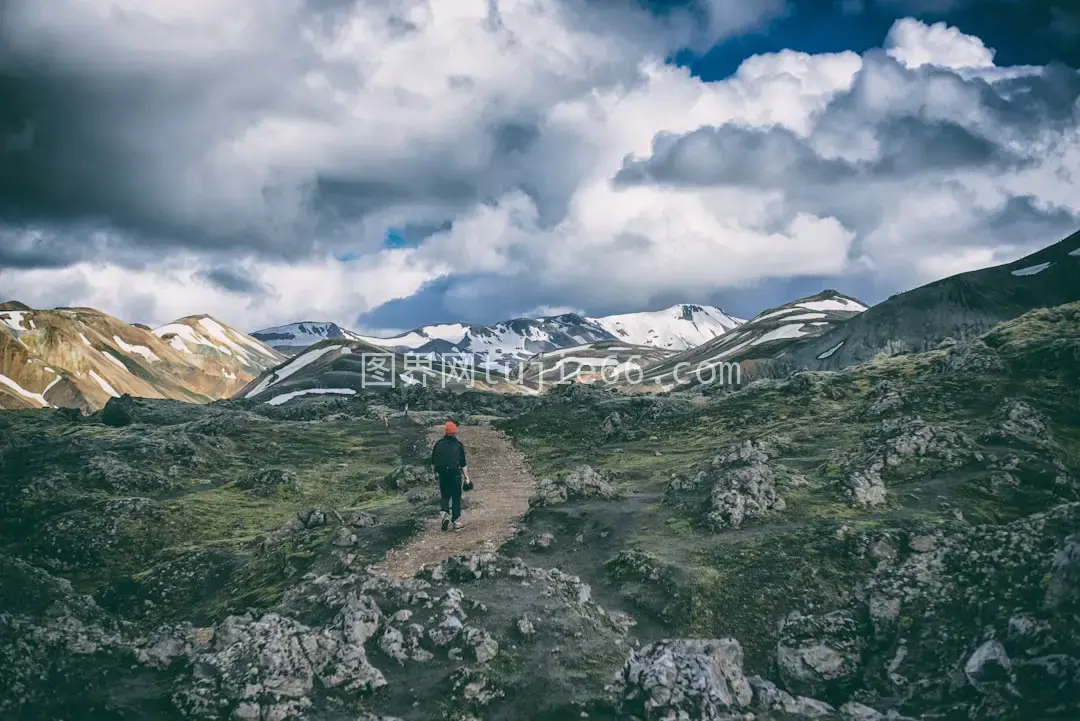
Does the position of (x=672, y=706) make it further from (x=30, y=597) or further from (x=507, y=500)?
(x=507, y=500)

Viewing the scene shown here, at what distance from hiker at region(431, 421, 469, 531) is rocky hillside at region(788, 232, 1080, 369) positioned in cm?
14003

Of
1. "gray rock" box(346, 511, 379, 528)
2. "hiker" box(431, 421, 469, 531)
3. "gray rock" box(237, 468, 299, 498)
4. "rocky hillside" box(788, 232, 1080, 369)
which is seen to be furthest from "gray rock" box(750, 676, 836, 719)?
"rocky hillside" box(788, 232, 1080, 369)

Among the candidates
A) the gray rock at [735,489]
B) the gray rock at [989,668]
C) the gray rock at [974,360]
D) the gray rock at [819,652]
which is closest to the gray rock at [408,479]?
the gray rock at [735,489]

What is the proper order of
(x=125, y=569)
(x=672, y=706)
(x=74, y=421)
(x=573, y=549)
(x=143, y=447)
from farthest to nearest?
(x=74, y=421), (x=143, y=447), (x=125, y=569), (x=573, y=549), (x=672, y=706)

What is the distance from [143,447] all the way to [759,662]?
38309 mm

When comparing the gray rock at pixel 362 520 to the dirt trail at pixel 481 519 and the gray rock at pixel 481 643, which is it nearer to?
the dirt trail at pixel 481 519

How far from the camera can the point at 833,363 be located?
530 ft

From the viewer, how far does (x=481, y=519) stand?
25422 millimetres

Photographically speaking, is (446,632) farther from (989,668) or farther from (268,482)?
(268,482)

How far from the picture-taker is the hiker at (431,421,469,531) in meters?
22.8

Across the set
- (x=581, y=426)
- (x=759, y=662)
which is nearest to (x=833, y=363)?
(x=581, y=426)

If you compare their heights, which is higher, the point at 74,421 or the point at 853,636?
the point at 74,421

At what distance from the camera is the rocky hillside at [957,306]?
145 metres

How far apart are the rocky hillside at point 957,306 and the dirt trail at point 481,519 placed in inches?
4967
